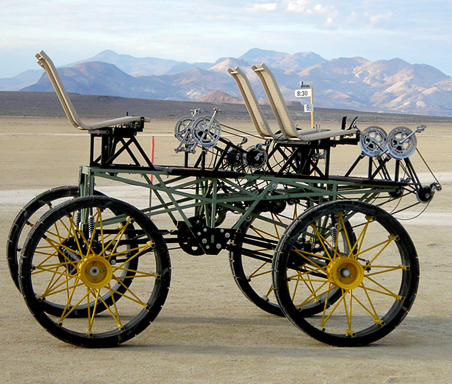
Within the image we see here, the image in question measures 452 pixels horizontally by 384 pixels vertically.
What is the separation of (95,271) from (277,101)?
2.17m

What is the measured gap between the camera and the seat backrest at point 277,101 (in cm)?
604

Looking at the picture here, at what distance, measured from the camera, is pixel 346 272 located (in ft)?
19.3

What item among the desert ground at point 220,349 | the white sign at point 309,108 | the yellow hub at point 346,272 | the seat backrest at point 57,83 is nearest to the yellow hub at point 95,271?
the desert ground at point 220,349

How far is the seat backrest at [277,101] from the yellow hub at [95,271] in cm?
191

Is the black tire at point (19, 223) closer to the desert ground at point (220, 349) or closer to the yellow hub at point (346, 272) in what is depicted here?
the desert ground at point (220, 349)

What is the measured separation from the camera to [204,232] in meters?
6.11

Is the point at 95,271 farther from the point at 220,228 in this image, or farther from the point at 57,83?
the point at 57,83

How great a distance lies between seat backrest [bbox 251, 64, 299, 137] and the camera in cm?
604

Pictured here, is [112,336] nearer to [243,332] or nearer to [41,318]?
[41,318]

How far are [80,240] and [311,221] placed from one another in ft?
6.40

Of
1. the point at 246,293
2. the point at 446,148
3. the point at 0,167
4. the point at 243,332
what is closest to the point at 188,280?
the point at 246,293

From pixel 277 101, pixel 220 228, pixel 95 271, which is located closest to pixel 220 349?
pixel 220 228

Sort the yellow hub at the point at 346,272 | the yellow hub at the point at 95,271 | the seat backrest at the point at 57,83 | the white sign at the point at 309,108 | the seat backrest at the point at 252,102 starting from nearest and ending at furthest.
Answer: the yellow hub at the point at 95,271 < the yellow hub at the point at 346,272 < the seat backrest at the point at 57,83 < the seat backrest at the point at 252,102 < the white sign at the point at 309,108

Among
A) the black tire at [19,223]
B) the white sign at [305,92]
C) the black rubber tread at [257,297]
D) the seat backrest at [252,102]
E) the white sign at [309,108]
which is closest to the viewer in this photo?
the seat backrest at [252,102]
